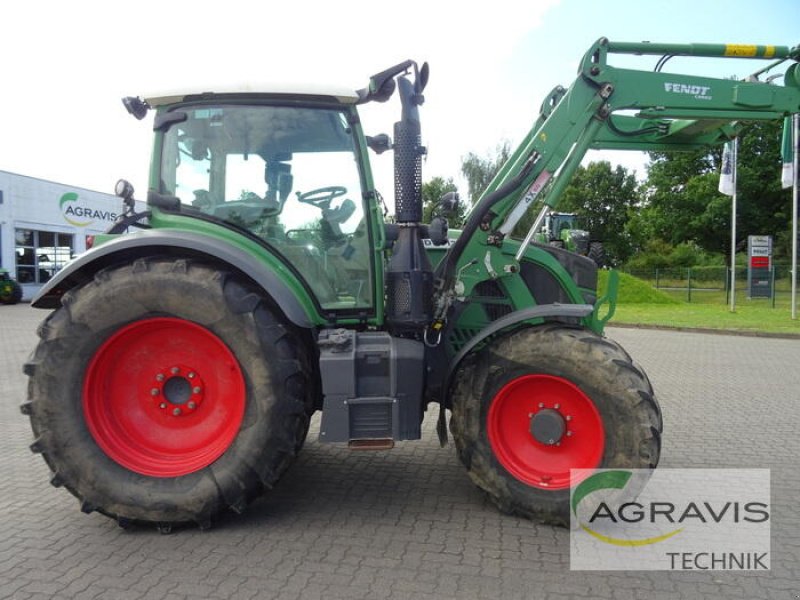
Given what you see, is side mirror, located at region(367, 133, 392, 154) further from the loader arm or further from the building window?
the building window

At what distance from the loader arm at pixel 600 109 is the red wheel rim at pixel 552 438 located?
784 mm

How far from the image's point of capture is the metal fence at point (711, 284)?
24.8 meters

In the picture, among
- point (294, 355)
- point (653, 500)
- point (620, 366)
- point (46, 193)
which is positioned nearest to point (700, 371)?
point (653, 500)

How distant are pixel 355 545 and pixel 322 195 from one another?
2096 millimetres

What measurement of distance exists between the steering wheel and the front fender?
52 centimetres

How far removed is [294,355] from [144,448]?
3.60 ft

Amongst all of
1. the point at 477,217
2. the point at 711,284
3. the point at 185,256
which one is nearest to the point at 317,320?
the point at 185,256

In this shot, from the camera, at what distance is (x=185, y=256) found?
365cm

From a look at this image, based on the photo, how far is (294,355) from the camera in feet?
11.5

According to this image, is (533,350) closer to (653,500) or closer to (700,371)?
(653,500)

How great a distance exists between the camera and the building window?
2367 cm

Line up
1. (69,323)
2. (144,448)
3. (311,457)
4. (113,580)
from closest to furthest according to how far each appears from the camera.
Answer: (113,580) < (69,323) < (144,448) < (311,457)

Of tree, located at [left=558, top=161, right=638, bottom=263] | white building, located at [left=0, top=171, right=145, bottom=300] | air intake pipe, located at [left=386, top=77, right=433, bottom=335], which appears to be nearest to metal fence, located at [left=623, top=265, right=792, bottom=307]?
white building, located at [left=0, top=171, right=145, bottom=300]

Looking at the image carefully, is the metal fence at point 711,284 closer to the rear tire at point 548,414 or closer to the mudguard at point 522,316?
the mudguard at point 522,316
